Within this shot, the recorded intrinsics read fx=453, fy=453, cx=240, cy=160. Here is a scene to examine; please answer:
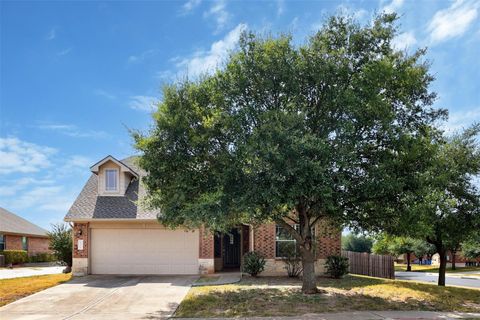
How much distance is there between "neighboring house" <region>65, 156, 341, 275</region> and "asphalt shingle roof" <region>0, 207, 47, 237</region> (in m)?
16.1

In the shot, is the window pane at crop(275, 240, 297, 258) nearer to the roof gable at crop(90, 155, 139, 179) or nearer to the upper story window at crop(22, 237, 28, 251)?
the roof gable at crop(90, 155, 139, 179)

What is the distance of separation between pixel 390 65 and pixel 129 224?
15.7 metres

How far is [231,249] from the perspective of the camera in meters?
27.1

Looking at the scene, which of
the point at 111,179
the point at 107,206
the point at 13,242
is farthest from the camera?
the point at 13,242

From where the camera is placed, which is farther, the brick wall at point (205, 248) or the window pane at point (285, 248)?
the brick wall at point (205, 248)

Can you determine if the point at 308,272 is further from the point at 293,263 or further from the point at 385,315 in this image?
the point at 293,263

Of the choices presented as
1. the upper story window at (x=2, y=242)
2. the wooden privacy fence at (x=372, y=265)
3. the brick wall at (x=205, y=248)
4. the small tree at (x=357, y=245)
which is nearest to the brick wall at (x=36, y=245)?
the upper story window at (x=2, y=242)

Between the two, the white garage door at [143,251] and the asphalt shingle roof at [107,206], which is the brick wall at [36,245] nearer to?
the asphalt shingle roof at [107,206]

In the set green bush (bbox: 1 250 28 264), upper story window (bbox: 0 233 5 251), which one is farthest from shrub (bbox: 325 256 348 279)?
upper story window (bbox: 0 233 5 251)

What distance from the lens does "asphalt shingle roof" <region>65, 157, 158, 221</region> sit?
23.3 meters

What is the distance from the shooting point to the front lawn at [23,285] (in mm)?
17438

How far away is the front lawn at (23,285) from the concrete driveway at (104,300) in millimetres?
502

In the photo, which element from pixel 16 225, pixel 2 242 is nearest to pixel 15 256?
pixel 2 242

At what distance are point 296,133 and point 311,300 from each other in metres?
5.70
